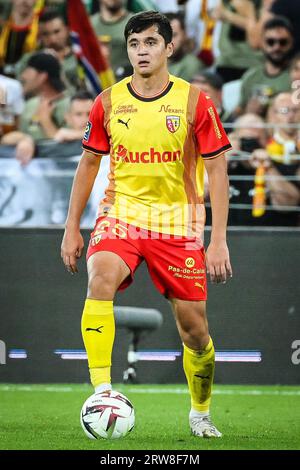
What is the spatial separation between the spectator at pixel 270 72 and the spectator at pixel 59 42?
1772 mm

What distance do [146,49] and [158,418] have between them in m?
2.47

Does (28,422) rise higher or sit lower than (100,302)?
lower

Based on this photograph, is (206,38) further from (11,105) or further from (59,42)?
(11,105)

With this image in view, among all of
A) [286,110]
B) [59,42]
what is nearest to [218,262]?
[286,110]

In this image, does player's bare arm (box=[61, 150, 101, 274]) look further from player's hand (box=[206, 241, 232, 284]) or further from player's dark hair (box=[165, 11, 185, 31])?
player's dark hair (box=[165, 11, 185, 31])

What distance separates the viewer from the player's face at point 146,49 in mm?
5078

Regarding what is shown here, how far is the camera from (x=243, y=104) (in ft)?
31.2

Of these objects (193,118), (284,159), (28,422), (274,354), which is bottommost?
(274,354)

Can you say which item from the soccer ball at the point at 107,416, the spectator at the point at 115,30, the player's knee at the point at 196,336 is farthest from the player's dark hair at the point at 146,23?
the spectator at the point at 115,30

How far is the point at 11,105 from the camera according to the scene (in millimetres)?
9969

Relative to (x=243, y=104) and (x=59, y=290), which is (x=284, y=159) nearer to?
(x=243, y=104)

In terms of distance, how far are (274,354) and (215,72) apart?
121 inches

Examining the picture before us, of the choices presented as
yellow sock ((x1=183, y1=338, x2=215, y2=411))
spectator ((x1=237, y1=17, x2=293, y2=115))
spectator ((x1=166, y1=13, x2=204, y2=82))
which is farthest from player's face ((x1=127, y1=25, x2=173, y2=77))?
spectator ((x1=166, y1=13, x2=204, y2=82))
